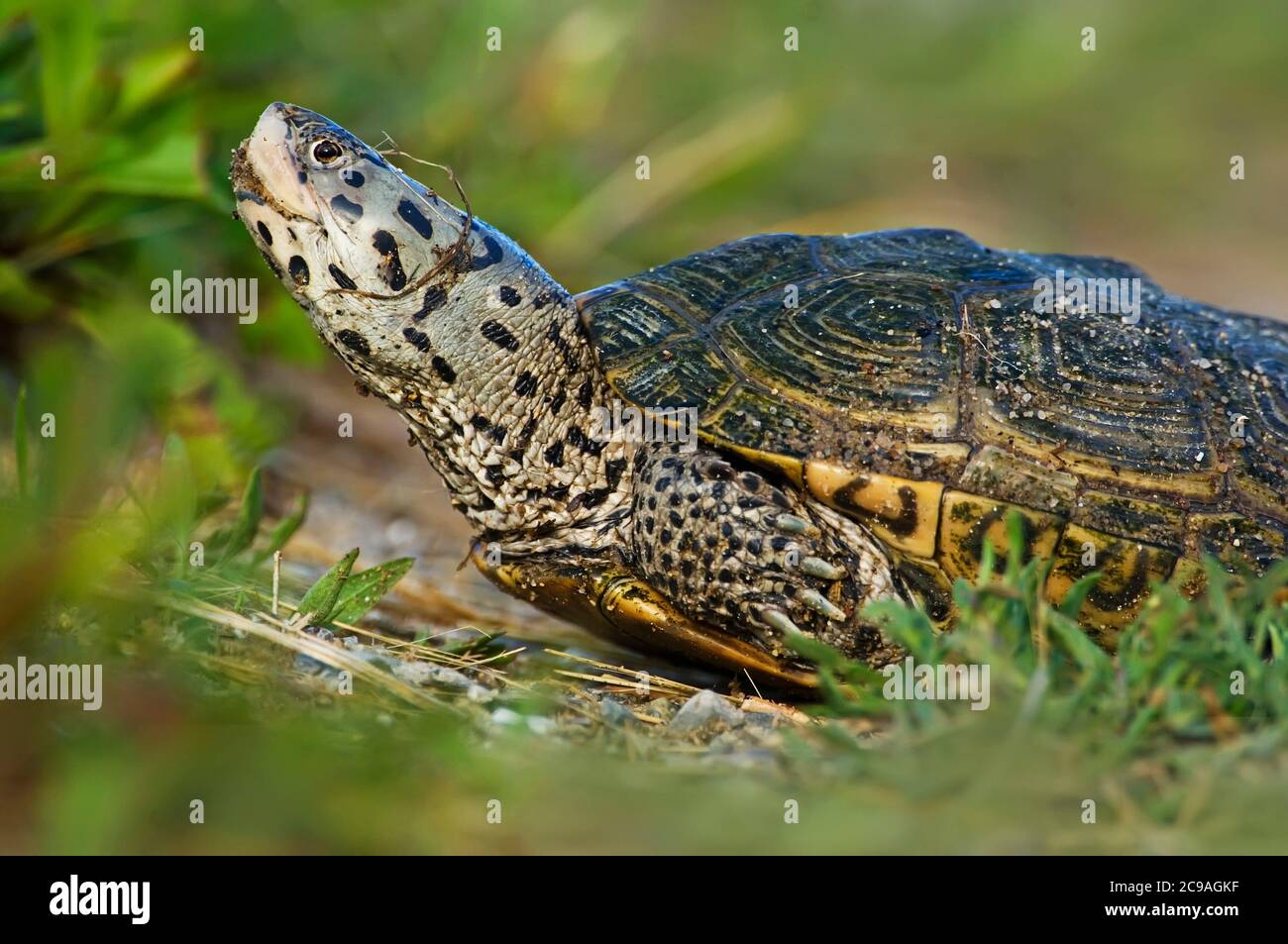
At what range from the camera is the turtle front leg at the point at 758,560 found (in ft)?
7.91

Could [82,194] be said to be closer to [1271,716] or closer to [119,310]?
[119,310]

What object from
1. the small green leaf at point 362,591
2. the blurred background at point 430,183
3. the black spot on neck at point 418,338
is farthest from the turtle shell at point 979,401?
the blurred background at point 430,183

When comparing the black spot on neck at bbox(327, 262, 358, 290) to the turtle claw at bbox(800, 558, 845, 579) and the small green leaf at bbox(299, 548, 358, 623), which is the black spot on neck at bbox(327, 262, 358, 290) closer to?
the small green leaf at bbox(299, 548, 358, 623)

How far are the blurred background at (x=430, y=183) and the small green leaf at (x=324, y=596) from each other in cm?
35

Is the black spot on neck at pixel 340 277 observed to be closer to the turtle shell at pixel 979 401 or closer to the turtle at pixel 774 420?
the turtle at pixel 774 420

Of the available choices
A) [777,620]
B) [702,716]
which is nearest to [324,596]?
[702,716]

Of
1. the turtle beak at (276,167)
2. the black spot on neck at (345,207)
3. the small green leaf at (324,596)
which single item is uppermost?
the turtle beak at (276,167)

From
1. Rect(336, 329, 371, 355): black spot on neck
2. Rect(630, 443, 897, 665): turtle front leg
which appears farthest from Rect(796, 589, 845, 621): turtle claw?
Rect(336, 329, 371, 355): black spot on neck

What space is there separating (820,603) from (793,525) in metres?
0.18

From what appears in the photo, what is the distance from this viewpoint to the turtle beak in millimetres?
2451

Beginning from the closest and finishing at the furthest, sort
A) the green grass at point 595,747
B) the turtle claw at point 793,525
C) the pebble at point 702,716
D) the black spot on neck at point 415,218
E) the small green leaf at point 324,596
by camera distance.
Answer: the green grass at point 595,747
the pebble at point 702,716
the small green leaf at point 324,596
the turtle claw at point 793,525
the black spot on neck at point 415,218

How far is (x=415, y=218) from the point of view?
2533 mm

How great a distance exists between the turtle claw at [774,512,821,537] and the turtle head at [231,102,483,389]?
884 mm

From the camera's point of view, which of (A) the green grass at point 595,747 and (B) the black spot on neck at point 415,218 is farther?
(B) the black spot on neck at point 415,218
